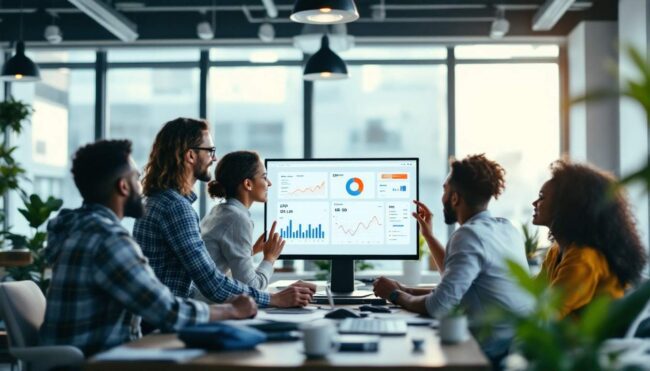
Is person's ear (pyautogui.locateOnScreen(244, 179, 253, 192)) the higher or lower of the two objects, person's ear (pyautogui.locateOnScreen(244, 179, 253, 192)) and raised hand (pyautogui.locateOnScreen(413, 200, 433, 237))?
the higher

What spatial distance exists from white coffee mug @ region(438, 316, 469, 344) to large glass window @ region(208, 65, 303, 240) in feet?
22.4

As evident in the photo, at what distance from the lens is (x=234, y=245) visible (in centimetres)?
357

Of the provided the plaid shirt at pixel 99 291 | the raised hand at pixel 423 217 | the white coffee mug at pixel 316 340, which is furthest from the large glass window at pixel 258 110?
the white coffee mug at pixel 316 340

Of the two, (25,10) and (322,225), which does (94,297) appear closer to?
(322,225)

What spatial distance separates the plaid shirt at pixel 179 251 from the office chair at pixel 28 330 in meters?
0.45

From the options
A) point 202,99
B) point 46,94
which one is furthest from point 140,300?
point 46,94

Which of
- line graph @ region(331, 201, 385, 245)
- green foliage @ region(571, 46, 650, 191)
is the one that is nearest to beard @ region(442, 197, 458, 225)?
line graph @ region(331, 201, 385, 245)

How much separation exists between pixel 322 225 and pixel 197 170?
0.59m

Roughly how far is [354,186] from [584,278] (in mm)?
1128

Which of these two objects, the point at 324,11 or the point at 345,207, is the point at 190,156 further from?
the point at 324,11

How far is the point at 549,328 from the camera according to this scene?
1.66 metres

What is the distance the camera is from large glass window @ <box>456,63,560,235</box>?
900 centimetres

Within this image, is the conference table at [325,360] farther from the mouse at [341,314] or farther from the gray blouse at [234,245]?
the gray blouse at [234,245]

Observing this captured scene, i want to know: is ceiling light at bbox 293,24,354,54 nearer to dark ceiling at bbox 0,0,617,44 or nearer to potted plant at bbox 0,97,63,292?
dark ceiling at bbox 0,0,617,44
